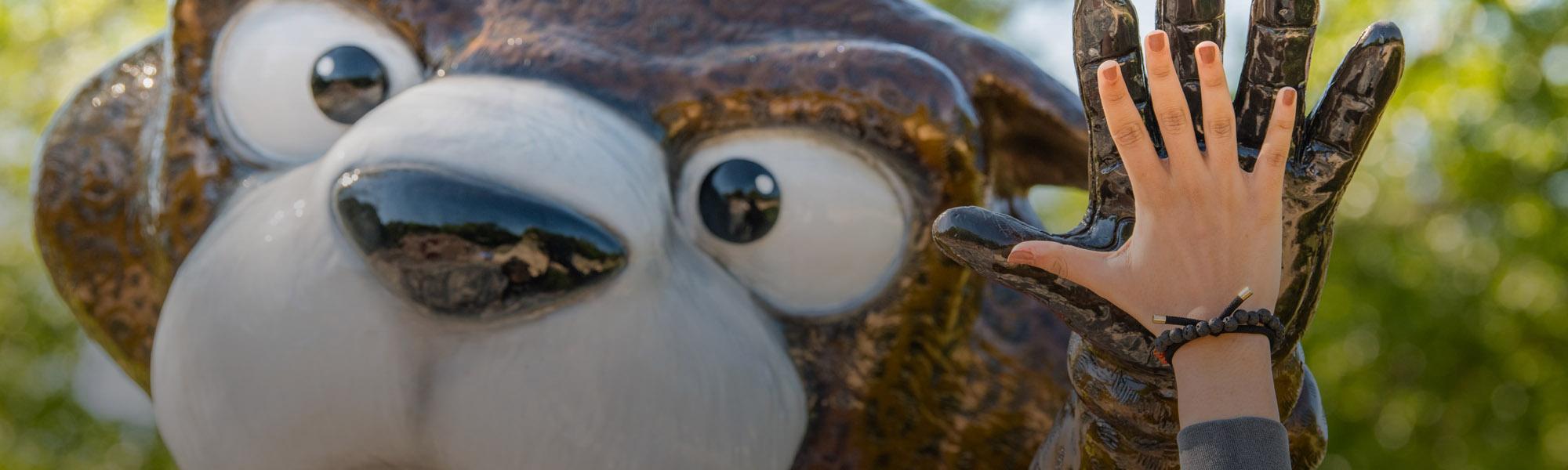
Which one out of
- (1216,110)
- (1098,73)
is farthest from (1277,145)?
(1098,73)

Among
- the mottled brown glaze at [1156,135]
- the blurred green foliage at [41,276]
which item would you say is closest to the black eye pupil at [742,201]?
the mottled brown glaze at [1156,135]

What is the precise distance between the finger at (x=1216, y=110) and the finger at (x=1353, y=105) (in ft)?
0.36

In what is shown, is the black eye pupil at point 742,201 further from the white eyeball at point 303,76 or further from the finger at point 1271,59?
the finger at point 1271,59

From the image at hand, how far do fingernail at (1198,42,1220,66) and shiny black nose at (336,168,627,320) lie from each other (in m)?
0.60

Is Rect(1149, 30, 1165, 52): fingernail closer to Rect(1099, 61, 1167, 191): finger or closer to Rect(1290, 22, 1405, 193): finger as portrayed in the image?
Rect(1099, 61, 1167, 191): finger

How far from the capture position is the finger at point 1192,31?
4.12 ft

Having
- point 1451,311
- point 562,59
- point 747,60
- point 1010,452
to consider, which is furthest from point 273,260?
point 1451,311

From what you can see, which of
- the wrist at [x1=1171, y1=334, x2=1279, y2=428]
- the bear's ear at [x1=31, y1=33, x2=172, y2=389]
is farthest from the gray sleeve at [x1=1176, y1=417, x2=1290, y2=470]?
the bear's ear at [x1=31, y1=33, x2=172, y2=389]

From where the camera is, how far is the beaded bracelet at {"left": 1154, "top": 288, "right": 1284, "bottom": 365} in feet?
3.81

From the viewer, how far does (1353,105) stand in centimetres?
125

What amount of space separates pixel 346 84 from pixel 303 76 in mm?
60

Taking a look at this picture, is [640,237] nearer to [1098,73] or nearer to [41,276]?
[1098,73]

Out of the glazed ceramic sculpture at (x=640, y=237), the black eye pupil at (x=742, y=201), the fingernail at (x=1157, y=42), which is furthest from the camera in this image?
the black eye pupil at (x=742, y=201)

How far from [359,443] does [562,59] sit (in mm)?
472
